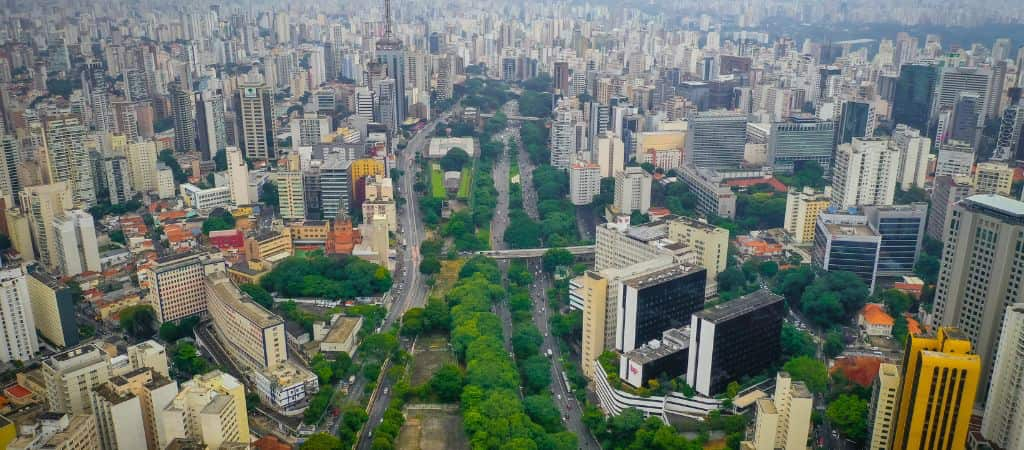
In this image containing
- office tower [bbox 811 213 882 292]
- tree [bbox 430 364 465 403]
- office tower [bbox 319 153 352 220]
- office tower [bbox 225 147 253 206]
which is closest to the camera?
tree [bbox 430 364 465 403]

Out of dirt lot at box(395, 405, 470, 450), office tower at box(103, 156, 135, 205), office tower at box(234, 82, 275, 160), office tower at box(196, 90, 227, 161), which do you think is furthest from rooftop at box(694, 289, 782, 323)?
office tower at box(196, 90, 227, 161)

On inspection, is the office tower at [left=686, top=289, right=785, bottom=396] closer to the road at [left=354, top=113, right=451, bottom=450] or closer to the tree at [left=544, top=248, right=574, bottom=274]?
the road at [left=354, top=113, right=451, bottom=450]

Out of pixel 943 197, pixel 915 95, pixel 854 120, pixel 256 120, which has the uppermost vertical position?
pixel 915 95

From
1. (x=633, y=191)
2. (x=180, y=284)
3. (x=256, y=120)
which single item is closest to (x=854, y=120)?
(x=633, y=191)

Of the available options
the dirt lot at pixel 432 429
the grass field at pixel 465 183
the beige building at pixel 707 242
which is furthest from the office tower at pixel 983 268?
the grass field at pixel 465 183

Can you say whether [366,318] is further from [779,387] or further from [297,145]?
[297,145]

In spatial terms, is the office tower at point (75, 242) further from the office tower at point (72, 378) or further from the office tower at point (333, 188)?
the office tower at point (72, 378)

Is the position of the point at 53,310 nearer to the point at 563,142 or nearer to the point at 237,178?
the point at 237,178

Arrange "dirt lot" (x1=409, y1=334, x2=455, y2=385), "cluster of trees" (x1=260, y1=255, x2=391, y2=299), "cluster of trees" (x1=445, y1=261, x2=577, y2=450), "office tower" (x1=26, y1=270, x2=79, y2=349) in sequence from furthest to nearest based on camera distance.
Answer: "cluster of trees" (x1=260, y1=255, x2=391, y2=299), "office tower" (x1=26, y1=270, x2=79, y2=349), "dirt lot" (x1=409, y1=334, x2=455, y2=385), "cluster of trees" (x1=445, y1=261, x2=577, y2=450)
